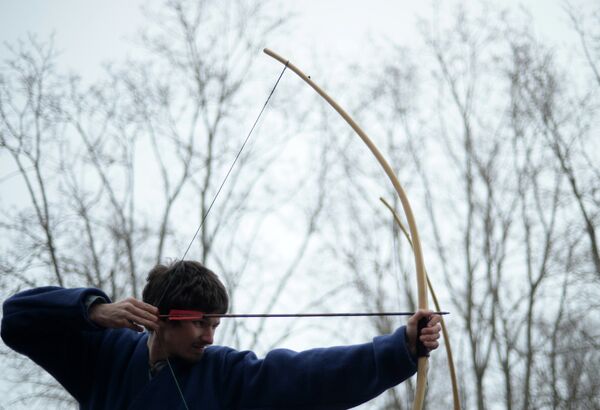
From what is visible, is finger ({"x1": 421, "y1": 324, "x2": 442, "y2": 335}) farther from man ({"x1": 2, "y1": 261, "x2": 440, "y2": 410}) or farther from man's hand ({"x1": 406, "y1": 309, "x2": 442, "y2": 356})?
man ({"x1": 2, "y1": 261, "x2": 440, "y2": 410})

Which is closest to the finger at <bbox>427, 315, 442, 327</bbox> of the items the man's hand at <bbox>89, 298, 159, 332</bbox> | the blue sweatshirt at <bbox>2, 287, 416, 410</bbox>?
the blue sweatshirt at <bbox>2, 287, 416, 410</bbox>

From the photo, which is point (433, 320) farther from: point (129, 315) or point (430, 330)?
point (129, 315)

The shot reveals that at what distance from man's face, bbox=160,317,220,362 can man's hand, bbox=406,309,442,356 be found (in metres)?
0.64

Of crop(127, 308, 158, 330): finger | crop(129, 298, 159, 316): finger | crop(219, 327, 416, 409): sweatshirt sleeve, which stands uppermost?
crop(129, 298, 159, 316): finger

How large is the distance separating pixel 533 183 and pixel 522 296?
1.53 metres

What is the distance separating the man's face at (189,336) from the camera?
2395 millimetres

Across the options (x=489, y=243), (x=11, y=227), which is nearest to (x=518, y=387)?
(x=489, y=243)

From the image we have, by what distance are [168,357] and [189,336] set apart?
0.50ft

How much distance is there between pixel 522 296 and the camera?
32.1ft

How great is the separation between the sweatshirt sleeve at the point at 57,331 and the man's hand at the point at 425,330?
996 millimetres

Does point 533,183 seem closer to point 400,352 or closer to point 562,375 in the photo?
point 562,375

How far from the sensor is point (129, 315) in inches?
90.5

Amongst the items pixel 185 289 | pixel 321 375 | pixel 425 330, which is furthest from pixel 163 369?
pixel 425 330

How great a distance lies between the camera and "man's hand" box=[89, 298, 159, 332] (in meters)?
2.30
